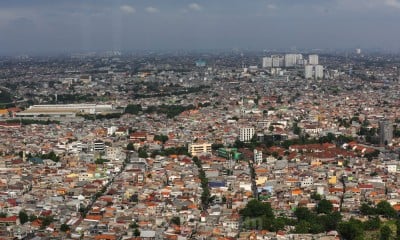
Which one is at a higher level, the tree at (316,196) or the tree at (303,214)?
the tree at (303,214)

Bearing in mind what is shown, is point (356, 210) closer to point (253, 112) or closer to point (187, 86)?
point (253, 112)

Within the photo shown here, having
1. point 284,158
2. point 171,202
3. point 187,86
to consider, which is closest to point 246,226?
point 171,202

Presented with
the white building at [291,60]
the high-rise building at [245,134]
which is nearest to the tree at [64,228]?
the high-rise building at [245,134]

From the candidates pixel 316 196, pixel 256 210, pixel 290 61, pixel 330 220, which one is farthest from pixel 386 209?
pixel 290 61

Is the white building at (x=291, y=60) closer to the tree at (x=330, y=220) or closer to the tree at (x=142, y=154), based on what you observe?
the tree at (x=142, y=154)

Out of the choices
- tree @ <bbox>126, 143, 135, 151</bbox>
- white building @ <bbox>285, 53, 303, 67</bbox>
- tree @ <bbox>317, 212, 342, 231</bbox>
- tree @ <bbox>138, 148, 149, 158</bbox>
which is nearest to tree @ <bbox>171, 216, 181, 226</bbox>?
tree @ <bbox>317, 212, 342, 231</bbox>

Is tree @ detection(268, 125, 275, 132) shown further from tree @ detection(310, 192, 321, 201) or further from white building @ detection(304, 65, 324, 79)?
white building @ detection(304, 65, 324, 79)

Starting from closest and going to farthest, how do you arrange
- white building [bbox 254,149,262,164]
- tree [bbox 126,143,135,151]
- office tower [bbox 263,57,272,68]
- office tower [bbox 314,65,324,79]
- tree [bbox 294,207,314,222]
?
1. tree [bbox 294,207,314,222]
2. white building [bbox 254,149,262,164]
3. tree [bbox 126,143,135,151]
4. office tower [bbox 314,65,324,79]
5. office tower [bbox 263,57,272,68]
